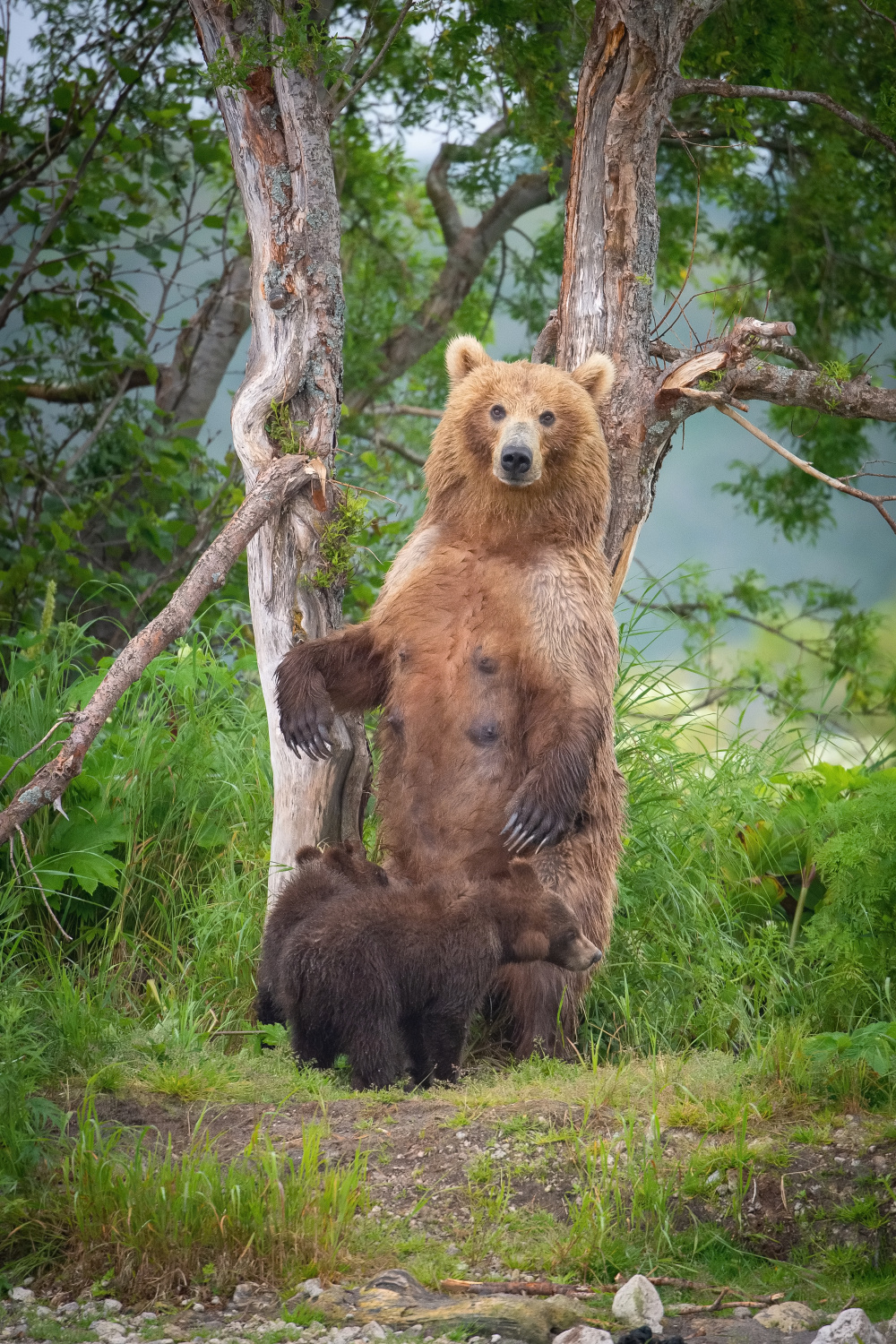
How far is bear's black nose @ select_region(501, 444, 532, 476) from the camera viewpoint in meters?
4.19

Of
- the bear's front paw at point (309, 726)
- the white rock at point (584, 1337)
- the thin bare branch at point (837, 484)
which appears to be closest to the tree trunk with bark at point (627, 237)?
the thin bare branch at point (837, 484)

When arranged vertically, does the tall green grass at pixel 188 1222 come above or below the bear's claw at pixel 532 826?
below

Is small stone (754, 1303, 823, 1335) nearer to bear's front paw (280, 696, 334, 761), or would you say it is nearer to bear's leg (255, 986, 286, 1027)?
bear's leg (255, 986, 286, 1027)

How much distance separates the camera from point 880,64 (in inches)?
286

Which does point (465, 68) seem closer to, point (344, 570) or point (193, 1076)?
point (344, 570)

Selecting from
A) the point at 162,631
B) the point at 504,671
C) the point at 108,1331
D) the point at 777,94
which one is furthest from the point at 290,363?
the point at 108,1331

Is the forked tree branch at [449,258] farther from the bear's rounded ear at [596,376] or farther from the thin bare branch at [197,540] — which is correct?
the bear's rounded ear at [596,376]

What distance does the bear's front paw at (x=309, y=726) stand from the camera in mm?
4484

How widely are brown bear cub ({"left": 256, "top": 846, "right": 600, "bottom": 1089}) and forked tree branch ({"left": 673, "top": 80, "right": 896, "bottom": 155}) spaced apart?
3.00 meters

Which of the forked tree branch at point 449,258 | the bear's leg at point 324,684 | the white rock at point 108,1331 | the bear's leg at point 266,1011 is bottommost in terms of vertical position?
the white rock at point 108,1331

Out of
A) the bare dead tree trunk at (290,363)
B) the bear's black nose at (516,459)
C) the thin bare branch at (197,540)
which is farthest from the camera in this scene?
the thin bare branch at (197,540)

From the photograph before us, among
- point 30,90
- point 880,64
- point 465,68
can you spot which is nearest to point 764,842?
point 465,68

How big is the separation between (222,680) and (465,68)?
2.93 meters

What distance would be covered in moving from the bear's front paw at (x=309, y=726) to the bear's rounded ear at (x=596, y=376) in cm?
138
